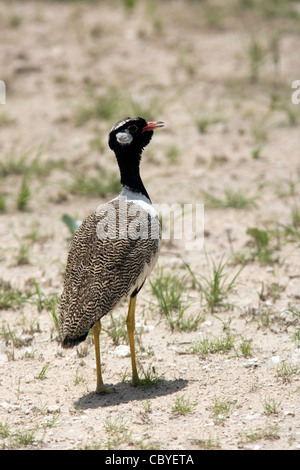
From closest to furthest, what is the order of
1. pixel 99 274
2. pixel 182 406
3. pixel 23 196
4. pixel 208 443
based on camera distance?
1. pixel 208 443
2. pixel 182 406
3. pixel 99 274
4. pixel 23 196

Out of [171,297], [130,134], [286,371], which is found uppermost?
[130,134]

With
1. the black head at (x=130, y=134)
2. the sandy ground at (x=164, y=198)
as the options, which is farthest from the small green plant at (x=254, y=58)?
the black head at (x=130, y=134)

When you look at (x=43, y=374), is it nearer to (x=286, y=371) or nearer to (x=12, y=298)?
(x=12, y=298)

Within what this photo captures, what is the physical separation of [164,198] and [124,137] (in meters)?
2.83

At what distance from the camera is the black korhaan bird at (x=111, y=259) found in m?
4.64

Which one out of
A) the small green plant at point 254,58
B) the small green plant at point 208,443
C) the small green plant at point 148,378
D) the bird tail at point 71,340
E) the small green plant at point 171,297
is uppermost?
the small green plant at point 254,58

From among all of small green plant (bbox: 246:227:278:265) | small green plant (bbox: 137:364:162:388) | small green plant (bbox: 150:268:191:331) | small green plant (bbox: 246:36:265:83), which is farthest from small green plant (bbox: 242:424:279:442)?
small green plant (bbox: 246:36:265:83)

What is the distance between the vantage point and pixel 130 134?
517 cm

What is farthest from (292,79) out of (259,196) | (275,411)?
(275,411)

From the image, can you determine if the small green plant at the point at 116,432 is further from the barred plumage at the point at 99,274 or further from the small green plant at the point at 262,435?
the small green plant at the point at 262,435

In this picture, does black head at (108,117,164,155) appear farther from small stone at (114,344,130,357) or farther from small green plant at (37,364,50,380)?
small green plant at (37,364,50,380)

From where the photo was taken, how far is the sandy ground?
450 centimetres

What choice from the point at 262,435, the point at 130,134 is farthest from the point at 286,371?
A: the point at 130,134

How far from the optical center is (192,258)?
6844 mm
